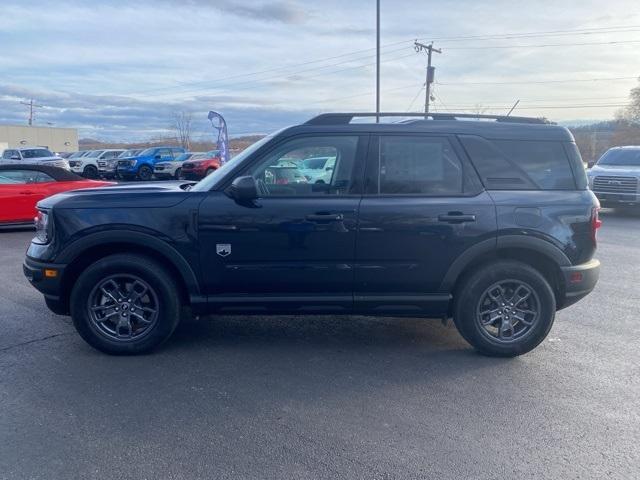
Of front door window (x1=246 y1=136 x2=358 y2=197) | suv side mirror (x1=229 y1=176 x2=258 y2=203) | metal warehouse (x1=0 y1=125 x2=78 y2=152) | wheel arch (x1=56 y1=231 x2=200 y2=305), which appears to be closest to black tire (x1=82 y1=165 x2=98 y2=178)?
wheel arch (x1=56 y1=231 x2=200 y2=305)

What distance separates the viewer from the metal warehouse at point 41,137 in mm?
76062

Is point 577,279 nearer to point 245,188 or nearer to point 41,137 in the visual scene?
point 245,188

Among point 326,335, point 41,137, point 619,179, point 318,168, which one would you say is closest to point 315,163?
point 318,168

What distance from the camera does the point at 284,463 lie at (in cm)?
328

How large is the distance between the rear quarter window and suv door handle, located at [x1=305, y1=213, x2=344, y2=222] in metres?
1.25

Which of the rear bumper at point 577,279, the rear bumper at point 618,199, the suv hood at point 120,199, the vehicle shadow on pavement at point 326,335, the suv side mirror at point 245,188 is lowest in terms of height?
the vehicle shadow on pavement at point 326,335

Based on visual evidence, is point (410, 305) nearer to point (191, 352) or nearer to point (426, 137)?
point (426, 137)

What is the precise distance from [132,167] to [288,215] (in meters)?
29.6

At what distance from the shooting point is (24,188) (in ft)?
38.5

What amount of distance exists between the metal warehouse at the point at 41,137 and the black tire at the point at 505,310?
3178 inches

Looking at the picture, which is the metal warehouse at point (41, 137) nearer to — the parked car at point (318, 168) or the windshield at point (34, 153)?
the windshield at point (34, 153)

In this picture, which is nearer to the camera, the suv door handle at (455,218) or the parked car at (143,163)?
the suv door handle at (455,218)

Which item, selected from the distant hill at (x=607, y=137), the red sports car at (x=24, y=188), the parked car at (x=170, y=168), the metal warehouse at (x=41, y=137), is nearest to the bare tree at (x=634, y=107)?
the distant hill at (x=607, y=137)

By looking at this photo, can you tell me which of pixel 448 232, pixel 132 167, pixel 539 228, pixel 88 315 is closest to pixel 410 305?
pixel 448 232
